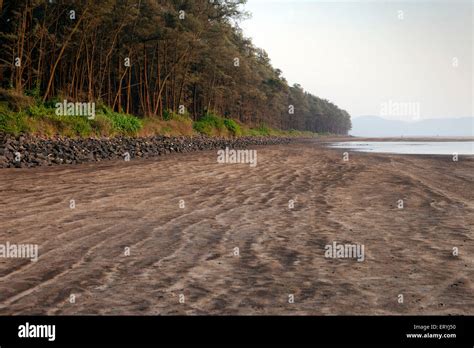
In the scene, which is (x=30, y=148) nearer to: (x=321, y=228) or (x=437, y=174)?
(x=321, y=228)

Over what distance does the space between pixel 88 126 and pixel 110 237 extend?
22911mm

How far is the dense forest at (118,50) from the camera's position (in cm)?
2831

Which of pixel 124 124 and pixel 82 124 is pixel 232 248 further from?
pixel 124 124

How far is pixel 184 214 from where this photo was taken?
939 cm

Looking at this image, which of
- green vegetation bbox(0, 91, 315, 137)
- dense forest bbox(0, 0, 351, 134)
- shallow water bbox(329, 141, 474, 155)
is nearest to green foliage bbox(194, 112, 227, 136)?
dense forest bbox(0, 0, 351, 134)

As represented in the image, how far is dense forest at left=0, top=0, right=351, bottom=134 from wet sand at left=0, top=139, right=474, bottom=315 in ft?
60.2

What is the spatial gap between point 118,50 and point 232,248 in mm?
35562

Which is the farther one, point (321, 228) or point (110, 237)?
point (321, 228)

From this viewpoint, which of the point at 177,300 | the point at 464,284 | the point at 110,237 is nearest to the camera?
the point at 177,300

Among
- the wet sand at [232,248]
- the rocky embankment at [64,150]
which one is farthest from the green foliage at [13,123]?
the wet sand at [232,248]

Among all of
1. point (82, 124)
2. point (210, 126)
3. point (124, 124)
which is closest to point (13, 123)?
point (82, 124)

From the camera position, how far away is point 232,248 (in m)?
6.80

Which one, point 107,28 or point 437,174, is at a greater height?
point 107,28
